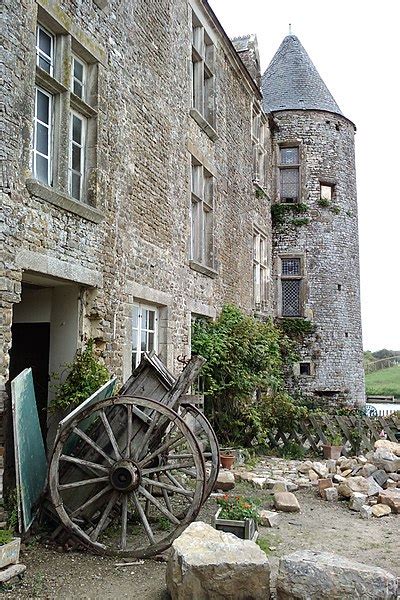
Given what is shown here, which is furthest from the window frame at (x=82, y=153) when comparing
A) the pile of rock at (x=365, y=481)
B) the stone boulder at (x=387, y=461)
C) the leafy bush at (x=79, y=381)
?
the stone boulder at (x=387, y=461)

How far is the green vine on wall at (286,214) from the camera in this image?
17.6 metres

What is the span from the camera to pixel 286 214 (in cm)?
1769

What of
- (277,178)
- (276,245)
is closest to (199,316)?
(276,245)

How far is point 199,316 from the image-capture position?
10875mm

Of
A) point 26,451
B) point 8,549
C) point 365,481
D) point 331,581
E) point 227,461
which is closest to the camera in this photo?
point 331,581

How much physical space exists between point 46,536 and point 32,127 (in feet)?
12.9

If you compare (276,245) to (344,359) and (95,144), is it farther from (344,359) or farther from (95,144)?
(95,144)

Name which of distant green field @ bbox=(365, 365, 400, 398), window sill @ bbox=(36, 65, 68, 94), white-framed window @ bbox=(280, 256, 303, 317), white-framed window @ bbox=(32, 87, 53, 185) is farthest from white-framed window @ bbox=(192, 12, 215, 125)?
distant green field @ bbox=(365, 365, 400, 398)

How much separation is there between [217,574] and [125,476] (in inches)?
58.7

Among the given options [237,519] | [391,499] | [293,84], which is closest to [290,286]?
[293,84]

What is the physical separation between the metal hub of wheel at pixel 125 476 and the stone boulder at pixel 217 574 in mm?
1071

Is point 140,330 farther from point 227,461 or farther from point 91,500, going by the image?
point 91,500

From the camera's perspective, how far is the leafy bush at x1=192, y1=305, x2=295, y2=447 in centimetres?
1067

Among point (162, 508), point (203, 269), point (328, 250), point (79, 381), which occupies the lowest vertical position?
point (162, 508)
